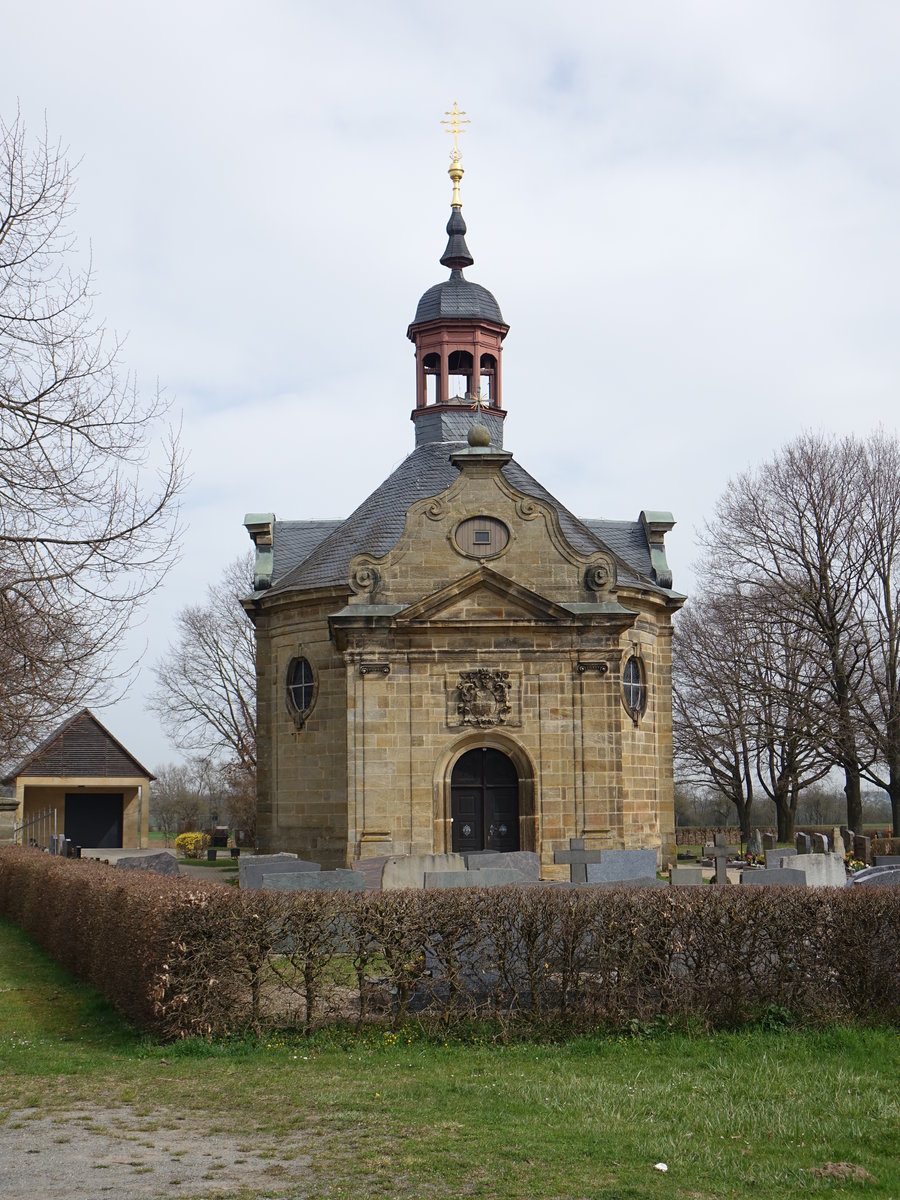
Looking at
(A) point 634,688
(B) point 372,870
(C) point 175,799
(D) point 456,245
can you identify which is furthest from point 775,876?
(C) point 175,799

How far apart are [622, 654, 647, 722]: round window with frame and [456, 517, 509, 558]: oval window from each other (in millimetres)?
5605

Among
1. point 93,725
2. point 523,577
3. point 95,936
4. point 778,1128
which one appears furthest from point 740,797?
point 778,1128

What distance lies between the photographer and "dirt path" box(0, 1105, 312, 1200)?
732cm

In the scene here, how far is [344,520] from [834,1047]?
23583 mm

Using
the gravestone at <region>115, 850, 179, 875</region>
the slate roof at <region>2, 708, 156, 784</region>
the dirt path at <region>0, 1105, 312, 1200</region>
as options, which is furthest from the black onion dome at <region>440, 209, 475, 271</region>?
the dirt path at <region>0, 1105, 312, 1200</region>

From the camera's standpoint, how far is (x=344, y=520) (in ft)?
108

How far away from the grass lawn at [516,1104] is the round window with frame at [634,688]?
17642 millimetres

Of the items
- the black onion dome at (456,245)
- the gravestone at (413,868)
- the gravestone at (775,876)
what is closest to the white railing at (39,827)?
the black onion dome at (456,245)

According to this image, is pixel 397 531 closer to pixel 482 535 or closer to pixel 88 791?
pixel 482 535

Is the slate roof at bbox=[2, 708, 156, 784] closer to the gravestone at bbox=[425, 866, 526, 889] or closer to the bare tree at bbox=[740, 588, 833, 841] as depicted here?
the bare tree at bbox=[740, 588, 833, 841]

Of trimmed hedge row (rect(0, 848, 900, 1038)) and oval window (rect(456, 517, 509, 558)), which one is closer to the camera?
trimmed hedge row (rect(0, 848, 900, 1038))

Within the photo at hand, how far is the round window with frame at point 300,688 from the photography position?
28.1m

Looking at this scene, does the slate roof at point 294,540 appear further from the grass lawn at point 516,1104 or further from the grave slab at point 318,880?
the grass lawn at point 516,1104

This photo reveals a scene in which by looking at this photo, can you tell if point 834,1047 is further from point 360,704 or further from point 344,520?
point 344,520
